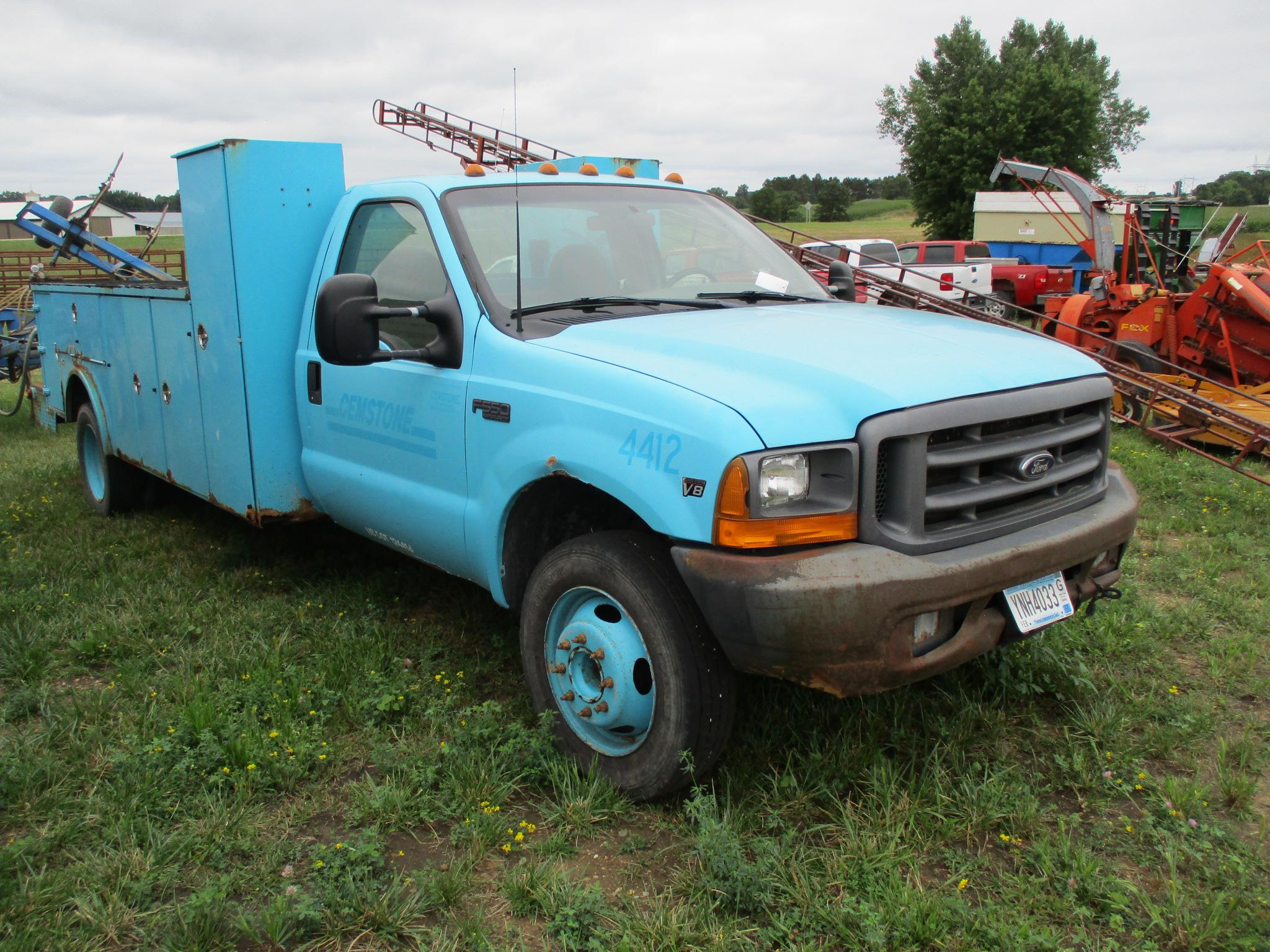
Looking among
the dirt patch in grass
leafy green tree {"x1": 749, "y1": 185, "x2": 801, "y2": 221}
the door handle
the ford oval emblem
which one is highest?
leafy green tree {"x1": 749, "y1": 185, "x2": 801, "y2": 221}

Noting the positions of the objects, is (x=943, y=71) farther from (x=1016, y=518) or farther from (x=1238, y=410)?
(x=1016, y=518)

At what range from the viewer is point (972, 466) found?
2932mm

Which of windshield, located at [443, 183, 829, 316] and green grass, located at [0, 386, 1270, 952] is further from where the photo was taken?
windshield, located at [443, 183, 829, 316]

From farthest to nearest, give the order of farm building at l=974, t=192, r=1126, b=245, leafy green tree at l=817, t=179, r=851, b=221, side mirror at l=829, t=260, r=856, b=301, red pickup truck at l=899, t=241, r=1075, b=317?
leafy green tree at l=817, t=179, r=851, b=221 → farm building at l=974, t=192, r=1126, b=245 → red pickup truck at l=899, t=241, r=1075, b=317 → side mirror at l=829, t=260, r=856, b=301

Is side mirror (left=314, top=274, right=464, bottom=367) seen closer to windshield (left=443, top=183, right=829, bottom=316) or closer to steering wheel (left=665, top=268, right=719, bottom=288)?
windshield (left=443, top=183, right=829, bottom=316)

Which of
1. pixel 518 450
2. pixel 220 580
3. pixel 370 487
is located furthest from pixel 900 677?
pixel 220 580

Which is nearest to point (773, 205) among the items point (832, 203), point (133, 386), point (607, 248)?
point (832, 203)

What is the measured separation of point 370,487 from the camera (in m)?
4.16

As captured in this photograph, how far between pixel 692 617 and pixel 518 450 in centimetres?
85

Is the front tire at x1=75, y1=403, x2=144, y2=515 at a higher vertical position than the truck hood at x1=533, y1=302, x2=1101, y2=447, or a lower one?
lower

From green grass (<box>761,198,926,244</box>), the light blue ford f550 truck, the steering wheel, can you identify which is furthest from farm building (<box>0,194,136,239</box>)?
the steering wheel

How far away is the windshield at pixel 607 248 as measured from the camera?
3.76 m

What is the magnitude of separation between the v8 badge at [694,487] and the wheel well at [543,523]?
0.65m

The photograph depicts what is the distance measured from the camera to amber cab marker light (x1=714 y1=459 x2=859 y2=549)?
8.75 feet
